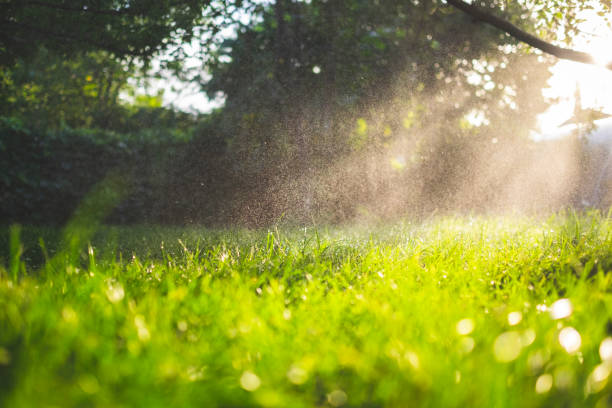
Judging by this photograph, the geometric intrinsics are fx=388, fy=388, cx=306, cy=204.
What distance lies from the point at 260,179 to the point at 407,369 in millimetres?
6260

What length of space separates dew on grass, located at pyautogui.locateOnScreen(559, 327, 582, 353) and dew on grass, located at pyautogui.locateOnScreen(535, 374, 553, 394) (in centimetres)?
19

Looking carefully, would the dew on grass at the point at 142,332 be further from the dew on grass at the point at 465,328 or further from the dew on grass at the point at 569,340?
the dew on grass at the point at 569,340

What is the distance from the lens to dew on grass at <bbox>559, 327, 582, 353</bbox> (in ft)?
3.80

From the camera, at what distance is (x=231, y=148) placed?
745 centimetres

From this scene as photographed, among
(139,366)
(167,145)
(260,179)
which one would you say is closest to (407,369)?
(139,366)

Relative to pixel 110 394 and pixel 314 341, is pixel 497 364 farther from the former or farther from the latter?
pixel 110 394

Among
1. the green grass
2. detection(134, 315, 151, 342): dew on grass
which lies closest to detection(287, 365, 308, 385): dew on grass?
the green grass

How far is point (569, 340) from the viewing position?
1196 mm

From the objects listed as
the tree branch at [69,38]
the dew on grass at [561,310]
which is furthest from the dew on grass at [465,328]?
the tree branch at [69,38]

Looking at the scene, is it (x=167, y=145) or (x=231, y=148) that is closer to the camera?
(x=231, y=148)

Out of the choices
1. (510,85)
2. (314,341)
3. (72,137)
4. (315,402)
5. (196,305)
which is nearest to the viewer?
(315,402)

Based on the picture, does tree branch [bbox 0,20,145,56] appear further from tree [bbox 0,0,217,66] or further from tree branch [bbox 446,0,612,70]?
tree branch [bbox 446,0,612,70]

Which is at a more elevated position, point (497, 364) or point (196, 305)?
point (497, 364)

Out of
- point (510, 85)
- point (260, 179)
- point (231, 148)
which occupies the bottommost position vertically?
point (260, 179)
